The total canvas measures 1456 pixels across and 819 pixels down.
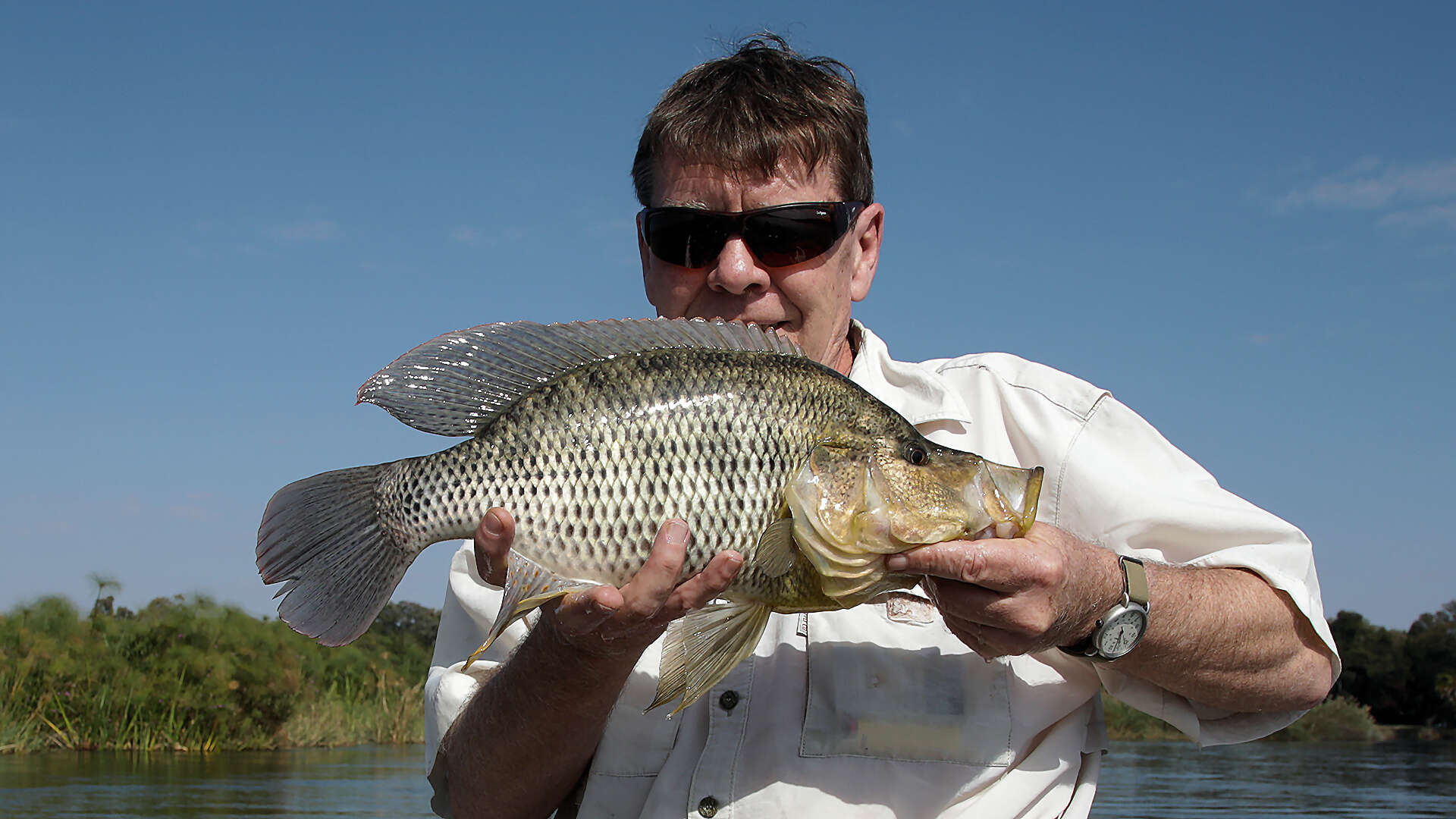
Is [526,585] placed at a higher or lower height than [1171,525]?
lower

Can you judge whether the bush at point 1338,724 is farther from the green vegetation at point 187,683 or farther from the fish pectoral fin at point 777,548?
the fish pectoral fin at point 777,548

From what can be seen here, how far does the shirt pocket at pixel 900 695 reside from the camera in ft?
9.40

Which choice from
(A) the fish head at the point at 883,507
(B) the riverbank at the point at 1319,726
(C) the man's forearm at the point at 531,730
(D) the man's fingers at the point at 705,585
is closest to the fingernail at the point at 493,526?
(D) the man's fingers at the point at 705,585

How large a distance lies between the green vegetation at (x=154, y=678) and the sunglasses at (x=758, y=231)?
13455 mm

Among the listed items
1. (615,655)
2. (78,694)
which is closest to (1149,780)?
(78,694)

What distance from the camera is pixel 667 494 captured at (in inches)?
91.2

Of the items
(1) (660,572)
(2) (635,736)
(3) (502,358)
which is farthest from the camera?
(2) (635,736)

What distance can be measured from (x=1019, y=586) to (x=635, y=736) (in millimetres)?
1317

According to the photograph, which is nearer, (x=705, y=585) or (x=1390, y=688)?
(x=705, y=585)

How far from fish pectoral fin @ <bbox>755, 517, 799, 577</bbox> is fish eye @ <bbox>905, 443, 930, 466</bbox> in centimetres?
33

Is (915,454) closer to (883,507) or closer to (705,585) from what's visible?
(883,507)

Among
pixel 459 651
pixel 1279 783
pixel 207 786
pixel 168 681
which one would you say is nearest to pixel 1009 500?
pixel 459 651

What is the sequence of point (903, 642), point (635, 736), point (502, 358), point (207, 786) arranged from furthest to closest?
point (207, 786) → point (635, 736) → point (903, 642) → point (502, 358)

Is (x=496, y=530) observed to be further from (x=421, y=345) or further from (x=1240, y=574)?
(x=1240, y=574)
